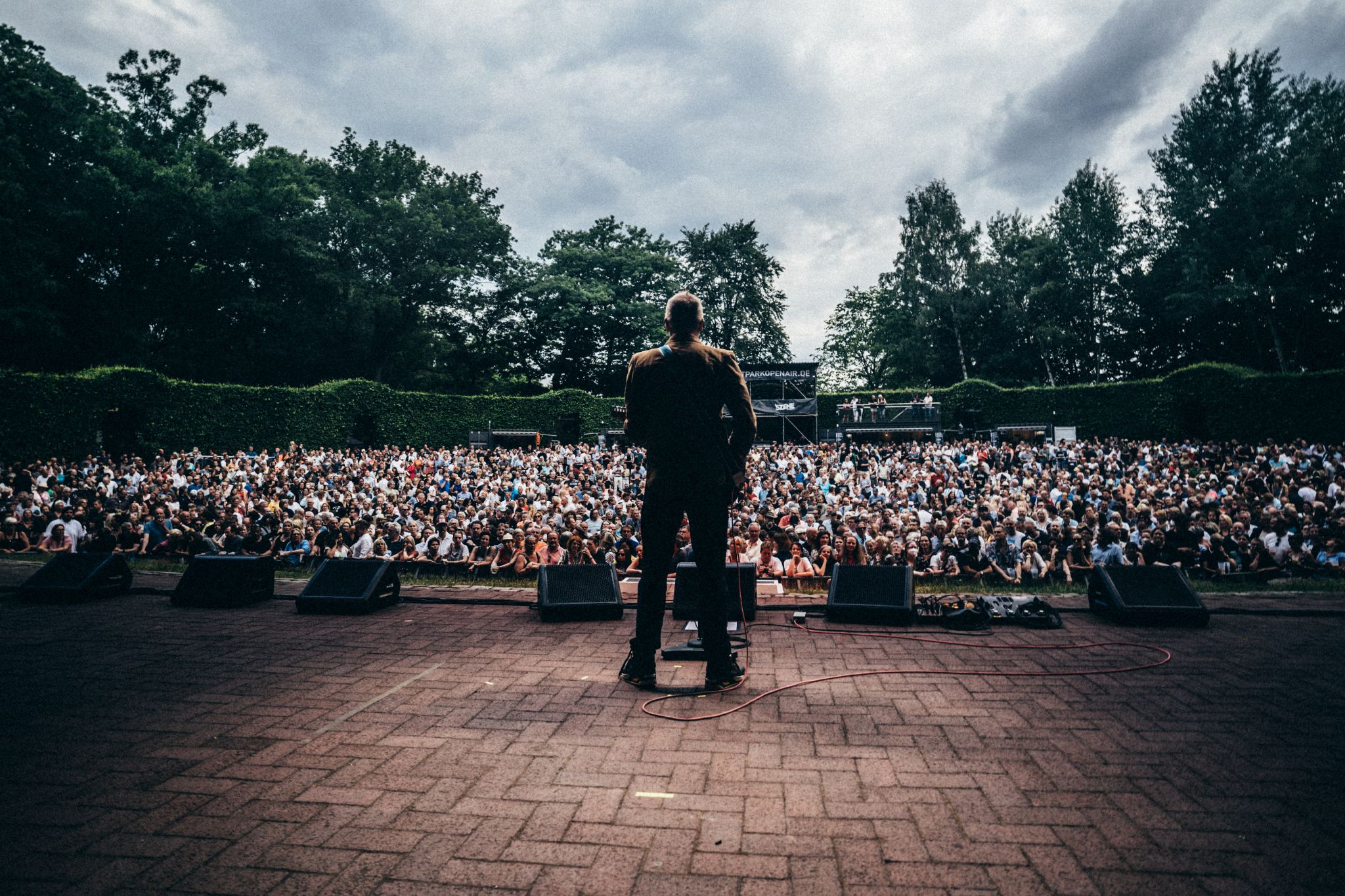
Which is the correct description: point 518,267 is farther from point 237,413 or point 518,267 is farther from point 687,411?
point 687,411

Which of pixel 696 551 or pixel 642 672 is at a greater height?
pixel 696 551

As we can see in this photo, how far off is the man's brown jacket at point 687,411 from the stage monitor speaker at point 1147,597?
12.7 ft

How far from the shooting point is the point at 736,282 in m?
46.1

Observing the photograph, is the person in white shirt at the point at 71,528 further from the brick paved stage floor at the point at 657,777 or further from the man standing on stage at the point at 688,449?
the man standing on stage at the point at 688,449

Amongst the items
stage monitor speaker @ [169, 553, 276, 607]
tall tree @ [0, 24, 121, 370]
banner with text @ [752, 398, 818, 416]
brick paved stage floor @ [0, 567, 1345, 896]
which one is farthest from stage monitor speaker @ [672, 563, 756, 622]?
tall tree @ [0, 24, 121, 370]

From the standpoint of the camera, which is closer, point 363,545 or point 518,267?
point 363,545

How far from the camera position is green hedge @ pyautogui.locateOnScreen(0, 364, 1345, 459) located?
1888cm

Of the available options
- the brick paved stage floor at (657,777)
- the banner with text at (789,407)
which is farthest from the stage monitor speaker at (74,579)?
the banner with text at (789,407)

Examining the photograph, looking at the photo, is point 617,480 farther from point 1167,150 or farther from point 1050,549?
point 1167,150

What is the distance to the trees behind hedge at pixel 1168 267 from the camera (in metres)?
27.8

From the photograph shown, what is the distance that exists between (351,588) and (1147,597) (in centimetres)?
690

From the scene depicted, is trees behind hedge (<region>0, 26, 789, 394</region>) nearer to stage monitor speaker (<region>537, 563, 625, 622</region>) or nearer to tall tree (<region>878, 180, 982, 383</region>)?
tall tree (<region>878, 180, 982, 383</region>)

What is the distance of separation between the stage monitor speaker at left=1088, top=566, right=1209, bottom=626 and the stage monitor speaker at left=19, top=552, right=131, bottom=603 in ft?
30.4

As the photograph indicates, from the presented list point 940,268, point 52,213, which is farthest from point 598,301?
point 52,213
